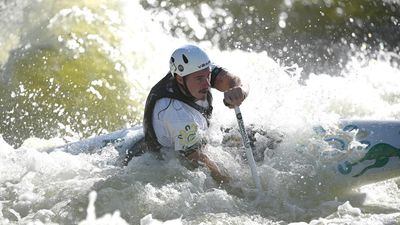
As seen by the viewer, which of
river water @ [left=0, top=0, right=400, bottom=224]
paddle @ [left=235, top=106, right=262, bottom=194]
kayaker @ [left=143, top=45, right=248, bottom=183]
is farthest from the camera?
paddle @ [left=235, top=106, right=262, bottom=194]

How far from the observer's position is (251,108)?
6.75 m

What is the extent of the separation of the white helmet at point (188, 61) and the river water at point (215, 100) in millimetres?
626

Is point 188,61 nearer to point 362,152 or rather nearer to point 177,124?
point 177,124

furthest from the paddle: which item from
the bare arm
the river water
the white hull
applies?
the white hull

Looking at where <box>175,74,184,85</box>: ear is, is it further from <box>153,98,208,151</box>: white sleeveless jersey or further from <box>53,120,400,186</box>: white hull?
<box>53,120,400,186</box>: white hull

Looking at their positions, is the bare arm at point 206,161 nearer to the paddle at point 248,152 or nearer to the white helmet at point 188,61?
the paddle at point 248,152

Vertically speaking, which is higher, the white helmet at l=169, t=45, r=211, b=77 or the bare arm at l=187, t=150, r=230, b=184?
the white helmet at l=169, t=45, r=211, b=77

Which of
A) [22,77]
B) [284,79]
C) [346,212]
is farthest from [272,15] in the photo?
[346,212]

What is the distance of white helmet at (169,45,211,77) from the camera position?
5.65 metres

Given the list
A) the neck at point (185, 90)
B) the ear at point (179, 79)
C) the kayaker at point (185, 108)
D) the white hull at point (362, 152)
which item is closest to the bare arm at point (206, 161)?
the kayaker at point (185, 108)

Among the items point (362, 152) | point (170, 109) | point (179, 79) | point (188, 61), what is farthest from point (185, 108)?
point (362, 152)

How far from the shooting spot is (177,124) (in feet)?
18.0

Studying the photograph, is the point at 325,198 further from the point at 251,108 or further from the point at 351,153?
the point at 251,108

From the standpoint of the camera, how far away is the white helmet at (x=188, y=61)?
5.65 metres
